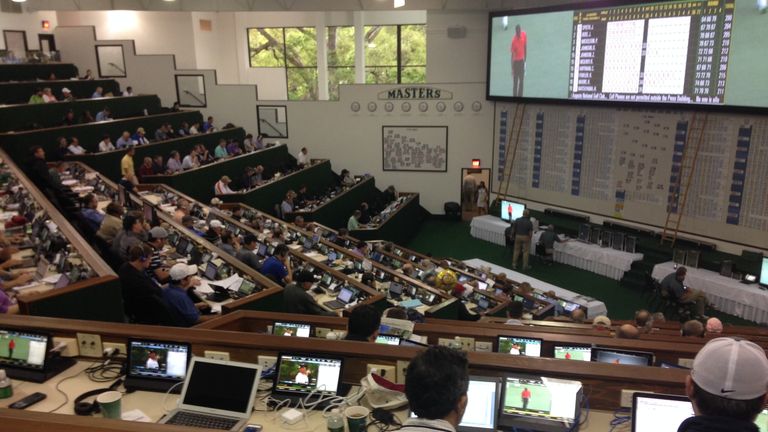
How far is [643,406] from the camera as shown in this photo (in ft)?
8.07

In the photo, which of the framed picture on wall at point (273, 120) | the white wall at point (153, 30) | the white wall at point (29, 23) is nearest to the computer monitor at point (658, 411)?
the framed picture on wall at point (273, 120)

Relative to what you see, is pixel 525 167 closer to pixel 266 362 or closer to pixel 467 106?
pixel 467 106

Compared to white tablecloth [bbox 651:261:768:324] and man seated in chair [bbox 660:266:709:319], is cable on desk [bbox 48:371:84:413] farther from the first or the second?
white tablecloth [bbox 651:261:768:324]

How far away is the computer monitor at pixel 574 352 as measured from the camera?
3465 millimetres

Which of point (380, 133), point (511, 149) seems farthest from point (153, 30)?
point (511, 149)

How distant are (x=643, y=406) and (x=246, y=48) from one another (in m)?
18.3

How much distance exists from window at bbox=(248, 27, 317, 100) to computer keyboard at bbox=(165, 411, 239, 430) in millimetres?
17275

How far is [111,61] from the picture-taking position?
53.3ft

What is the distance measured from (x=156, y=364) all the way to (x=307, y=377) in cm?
84

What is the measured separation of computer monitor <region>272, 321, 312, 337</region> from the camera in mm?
3754

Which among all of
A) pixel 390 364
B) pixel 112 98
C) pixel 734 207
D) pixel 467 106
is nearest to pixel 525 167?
pixel 467 106

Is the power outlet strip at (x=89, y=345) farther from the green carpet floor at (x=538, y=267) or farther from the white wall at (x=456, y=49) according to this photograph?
the white wall at (x=456, y=49)

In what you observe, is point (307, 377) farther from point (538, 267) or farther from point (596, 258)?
point (538, 267)

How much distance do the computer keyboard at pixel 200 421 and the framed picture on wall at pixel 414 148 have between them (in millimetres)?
12718
